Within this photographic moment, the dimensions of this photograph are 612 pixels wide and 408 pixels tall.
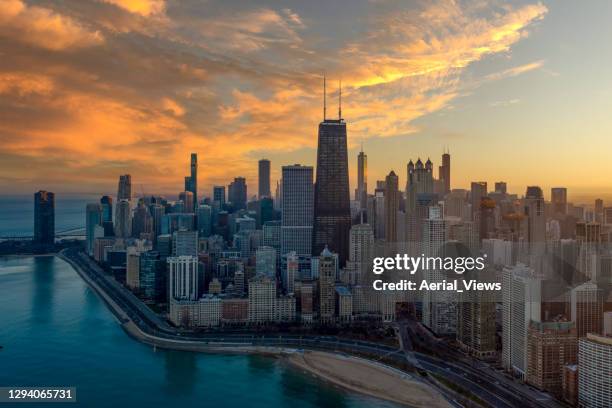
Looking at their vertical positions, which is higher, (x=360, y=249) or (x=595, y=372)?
(x=360, y=249)

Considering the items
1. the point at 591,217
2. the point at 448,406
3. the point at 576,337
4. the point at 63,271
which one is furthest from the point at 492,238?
the point at 63,271

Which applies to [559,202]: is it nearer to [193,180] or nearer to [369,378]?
[369,378]

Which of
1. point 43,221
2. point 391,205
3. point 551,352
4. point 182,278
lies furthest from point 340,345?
point 43,221

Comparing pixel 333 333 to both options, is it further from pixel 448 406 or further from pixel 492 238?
pixel 492 238

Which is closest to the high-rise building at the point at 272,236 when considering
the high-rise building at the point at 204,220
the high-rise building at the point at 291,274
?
the high-rise building at the point at 204,220

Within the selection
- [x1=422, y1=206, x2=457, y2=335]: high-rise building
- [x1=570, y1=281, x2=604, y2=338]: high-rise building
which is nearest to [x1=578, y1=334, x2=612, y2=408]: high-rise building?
[x1=570, y1=281, x2=604, y2=338]: high-rise building

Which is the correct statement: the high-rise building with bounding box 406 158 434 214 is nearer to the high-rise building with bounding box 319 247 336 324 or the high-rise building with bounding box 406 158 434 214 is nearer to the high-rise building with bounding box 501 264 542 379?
the high-rise building with bounding box 319 247 336 324
